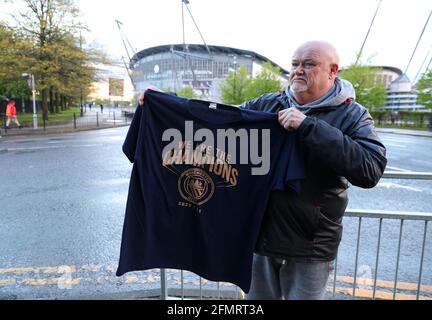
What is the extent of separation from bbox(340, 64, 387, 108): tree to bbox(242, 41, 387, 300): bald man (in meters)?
40.3

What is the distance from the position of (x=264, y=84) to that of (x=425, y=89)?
1817 centimetres

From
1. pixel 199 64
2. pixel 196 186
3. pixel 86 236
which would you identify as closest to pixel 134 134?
pixel 196 186

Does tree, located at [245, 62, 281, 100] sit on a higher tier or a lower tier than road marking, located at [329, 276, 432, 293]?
higher

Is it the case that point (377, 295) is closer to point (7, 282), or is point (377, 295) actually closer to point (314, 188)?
point (314, 188)

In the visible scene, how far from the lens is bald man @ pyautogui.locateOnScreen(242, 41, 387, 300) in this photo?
1887 mm

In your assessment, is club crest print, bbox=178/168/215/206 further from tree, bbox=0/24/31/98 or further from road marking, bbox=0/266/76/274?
tree, bbox=0/24/31/98

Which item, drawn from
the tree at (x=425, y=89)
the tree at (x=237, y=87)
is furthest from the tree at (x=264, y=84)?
the tree at (x=425, y=89)

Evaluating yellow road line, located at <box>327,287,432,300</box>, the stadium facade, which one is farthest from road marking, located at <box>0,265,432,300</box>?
the stadium facade

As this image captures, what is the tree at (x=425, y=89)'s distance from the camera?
32.5 meters

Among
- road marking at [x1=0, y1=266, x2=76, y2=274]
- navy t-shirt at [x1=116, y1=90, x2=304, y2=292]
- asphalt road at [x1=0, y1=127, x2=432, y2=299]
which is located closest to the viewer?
navy t-shirt at [x1=116, y1=90, x2=304, y2=292]

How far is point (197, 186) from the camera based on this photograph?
226cm

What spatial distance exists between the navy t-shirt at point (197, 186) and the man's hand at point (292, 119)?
0.67ft

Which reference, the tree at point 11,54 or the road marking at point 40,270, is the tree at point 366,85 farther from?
the road marking at point 40,270
